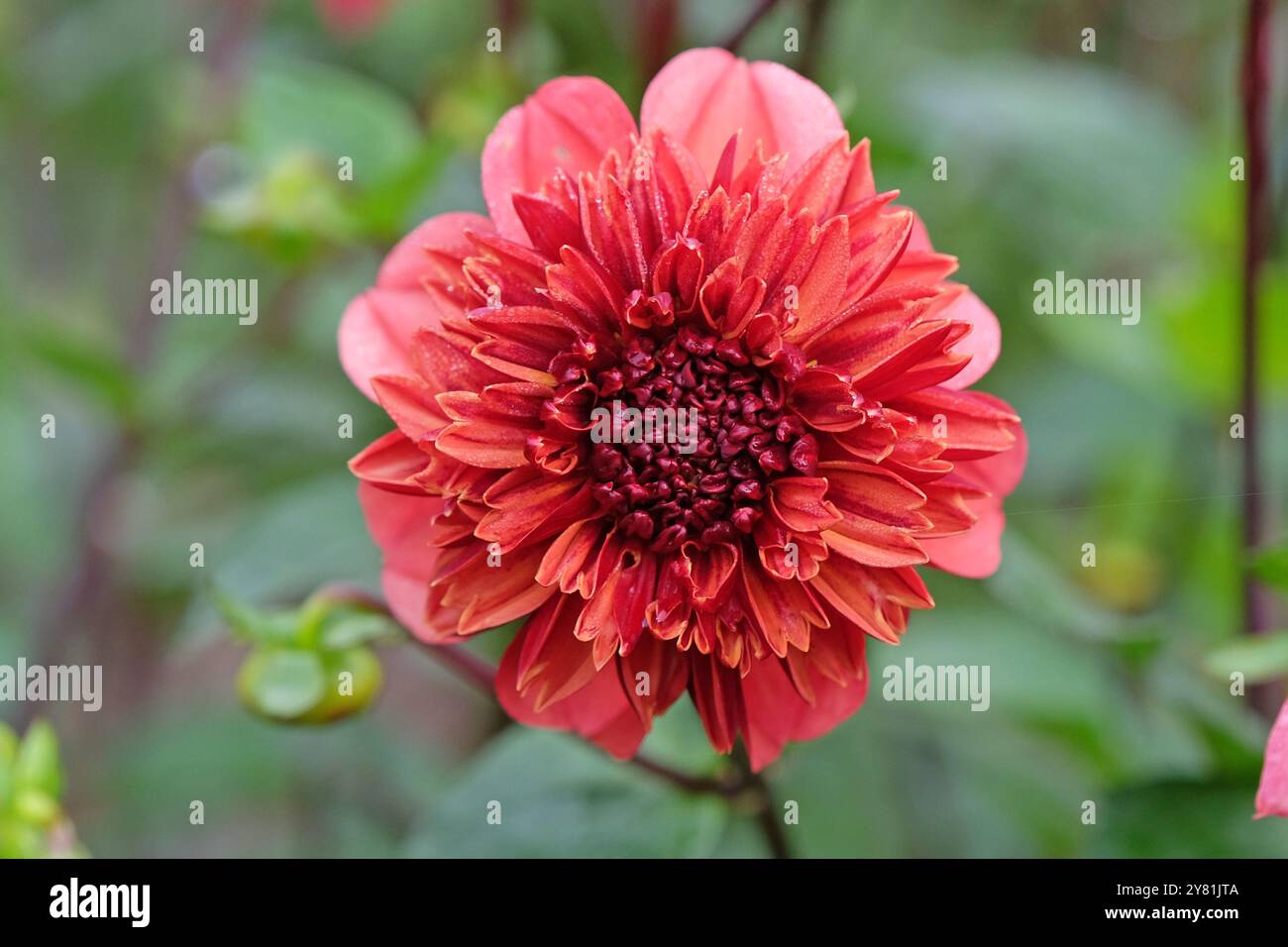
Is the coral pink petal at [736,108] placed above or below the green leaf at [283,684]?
above

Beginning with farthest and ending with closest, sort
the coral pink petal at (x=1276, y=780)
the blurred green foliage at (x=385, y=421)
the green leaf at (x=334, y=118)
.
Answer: the green leaf at (x=334, y=118), the blurred green foliage at (x=385, y=421), the coral pink petal at (x=1276, y=780)

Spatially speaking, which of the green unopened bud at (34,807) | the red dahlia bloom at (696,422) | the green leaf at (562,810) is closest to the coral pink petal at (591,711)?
the red dahlia bloom at (696,422)

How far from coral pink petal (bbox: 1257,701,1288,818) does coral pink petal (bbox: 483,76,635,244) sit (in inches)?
16.7

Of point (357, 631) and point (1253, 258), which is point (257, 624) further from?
point (1253, 258)

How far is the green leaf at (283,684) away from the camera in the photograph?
740 mm

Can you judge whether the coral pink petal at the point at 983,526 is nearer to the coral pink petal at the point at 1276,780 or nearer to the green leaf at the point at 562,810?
the coral pink petal at the point at 1276,780

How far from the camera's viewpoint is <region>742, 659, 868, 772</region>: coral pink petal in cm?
62

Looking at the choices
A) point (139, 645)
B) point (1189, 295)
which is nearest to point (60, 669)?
point (139, 645)

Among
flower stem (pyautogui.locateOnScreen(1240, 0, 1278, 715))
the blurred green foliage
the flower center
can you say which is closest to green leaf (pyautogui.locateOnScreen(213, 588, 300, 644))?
the blurred green foliage

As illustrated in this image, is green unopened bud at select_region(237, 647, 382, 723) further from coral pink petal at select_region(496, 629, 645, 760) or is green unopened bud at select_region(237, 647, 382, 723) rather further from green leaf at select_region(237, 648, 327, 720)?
coral pink petal at select_region(496, 629, 645, 760)

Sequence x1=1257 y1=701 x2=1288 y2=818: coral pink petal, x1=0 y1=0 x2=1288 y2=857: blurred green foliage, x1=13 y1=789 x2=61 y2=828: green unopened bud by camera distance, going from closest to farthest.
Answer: x1=1257 y1=701 x2=1288 y2=818: coral pink petal → x1=13 y1=789 x2=61 y2=828: green unopened bud → x1=0 y1=0 x2=1288 y2=857: blurred green foliage

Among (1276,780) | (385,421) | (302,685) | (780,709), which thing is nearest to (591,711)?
(780,709)
